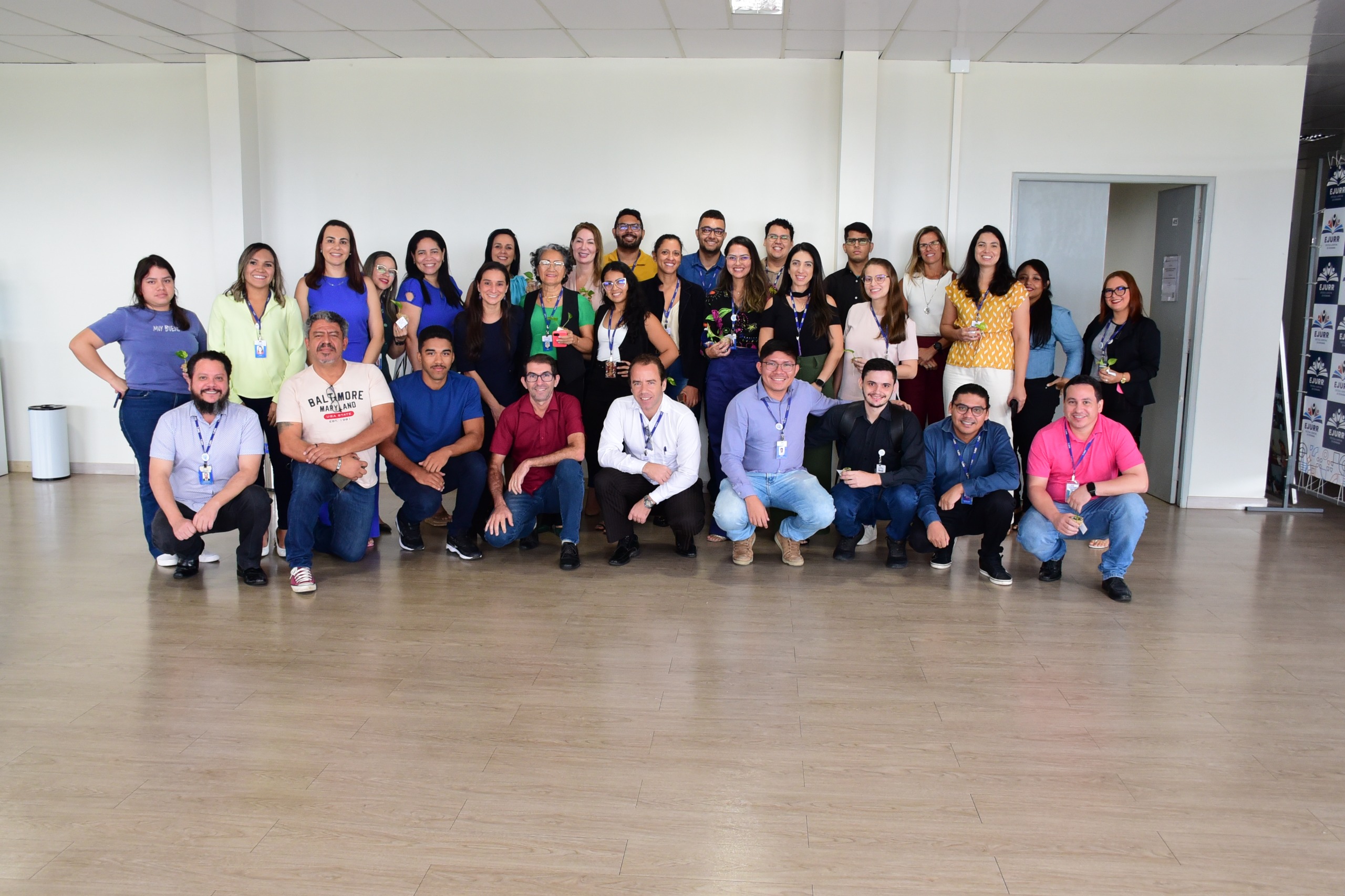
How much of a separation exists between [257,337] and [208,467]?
31.5 inches

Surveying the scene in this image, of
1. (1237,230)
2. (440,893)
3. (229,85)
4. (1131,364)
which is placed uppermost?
(229,85)

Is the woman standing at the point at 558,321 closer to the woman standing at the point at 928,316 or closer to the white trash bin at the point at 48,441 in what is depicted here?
the woman standing at the point at 928,316

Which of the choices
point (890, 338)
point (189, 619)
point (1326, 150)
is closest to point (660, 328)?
point (890, 338)

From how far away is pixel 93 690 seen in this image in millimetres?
3227

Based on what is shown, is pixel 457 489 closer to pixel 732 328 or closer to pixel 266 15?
pixel 732 328

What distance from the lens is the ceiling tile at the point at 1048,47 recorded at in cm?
564

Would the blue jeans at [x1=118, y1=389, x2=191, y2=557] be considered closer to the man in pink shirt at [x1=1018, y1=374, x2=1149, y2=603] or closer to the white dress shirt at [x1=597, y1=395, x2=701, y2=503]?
the white dress shirt at [x1=597, y1=395, x2=701, y2=503]

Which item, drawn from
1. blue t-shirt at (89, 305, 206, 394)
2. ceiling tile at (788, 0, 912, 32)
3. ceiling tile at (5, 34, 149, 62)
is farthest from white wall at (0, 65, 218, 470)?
ceiling tile at (788, 0, 912, 32)

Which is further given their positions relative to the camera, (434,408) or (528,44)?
(528,44)

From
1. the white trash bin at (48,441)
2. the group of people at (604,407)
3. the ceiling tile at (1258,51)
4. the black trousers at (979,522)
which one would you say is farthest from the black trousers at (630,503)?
the white trash bin at (48,441)

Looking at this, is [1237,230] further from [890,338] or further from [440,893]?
[440,893]

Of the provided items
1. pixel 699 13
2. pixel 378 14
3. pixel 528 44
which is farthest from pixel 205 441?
pixel 699 13

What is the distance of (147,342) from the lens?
15.3 feet

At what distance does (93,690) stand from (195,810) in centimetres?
105
